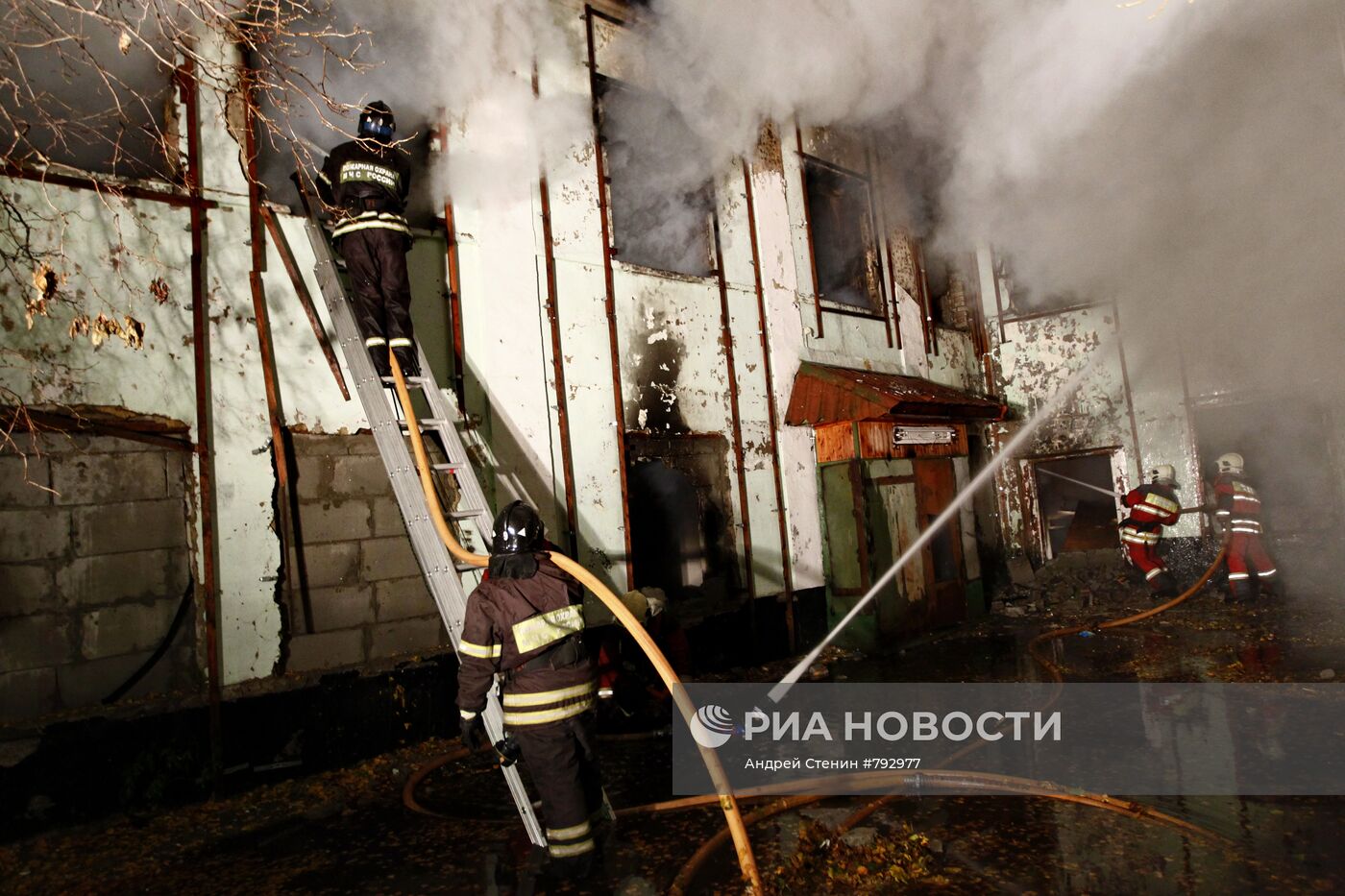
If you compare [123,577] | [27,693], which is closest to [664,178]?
[123,577]

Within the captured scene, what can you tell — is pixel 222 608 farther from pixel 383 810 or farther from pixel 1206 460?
pixel 1206 460

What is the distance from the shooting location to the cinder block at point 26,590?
13.3 feet

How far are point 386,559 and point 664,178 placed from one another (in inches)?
191

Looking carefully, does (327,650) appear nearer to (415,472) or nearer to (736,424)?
(415,472)

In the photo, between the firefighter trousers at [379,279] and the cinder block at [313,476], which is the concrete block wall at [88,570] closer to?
the cinder block at [313,476]

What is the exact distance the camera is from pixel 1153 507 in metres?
8.75

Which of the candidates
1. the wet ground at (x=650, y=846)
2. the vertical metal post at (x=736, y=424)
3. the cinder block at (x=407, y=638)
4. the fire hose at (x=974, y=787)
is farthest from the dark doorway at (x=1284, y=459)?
the cinder block at (x=407, y=638)

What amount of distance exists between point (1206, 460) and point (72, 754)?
11909 mm

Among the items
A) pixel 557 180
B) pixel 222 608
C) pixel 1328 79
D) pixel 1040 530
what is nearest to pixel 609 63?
pixel 557 180

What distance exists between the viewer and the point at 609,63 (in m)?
7.07

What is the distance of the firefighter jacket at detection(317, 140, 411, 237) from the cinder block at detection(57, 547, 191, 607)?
7.80ft

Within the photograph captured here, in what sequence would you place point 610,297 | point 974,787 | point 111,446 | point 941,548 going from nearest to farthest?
1. point 974,787
2. point 111,446
3. point 610,297
4. point 941,548

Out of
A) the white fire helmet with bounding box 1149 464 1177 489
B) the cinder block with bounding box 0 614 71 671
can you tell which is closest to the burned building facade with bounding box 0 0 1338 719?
the cinder block with bounding box 0 614 71 671

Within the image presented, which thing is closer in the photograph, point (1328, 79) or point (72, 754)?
point (72, 754)
